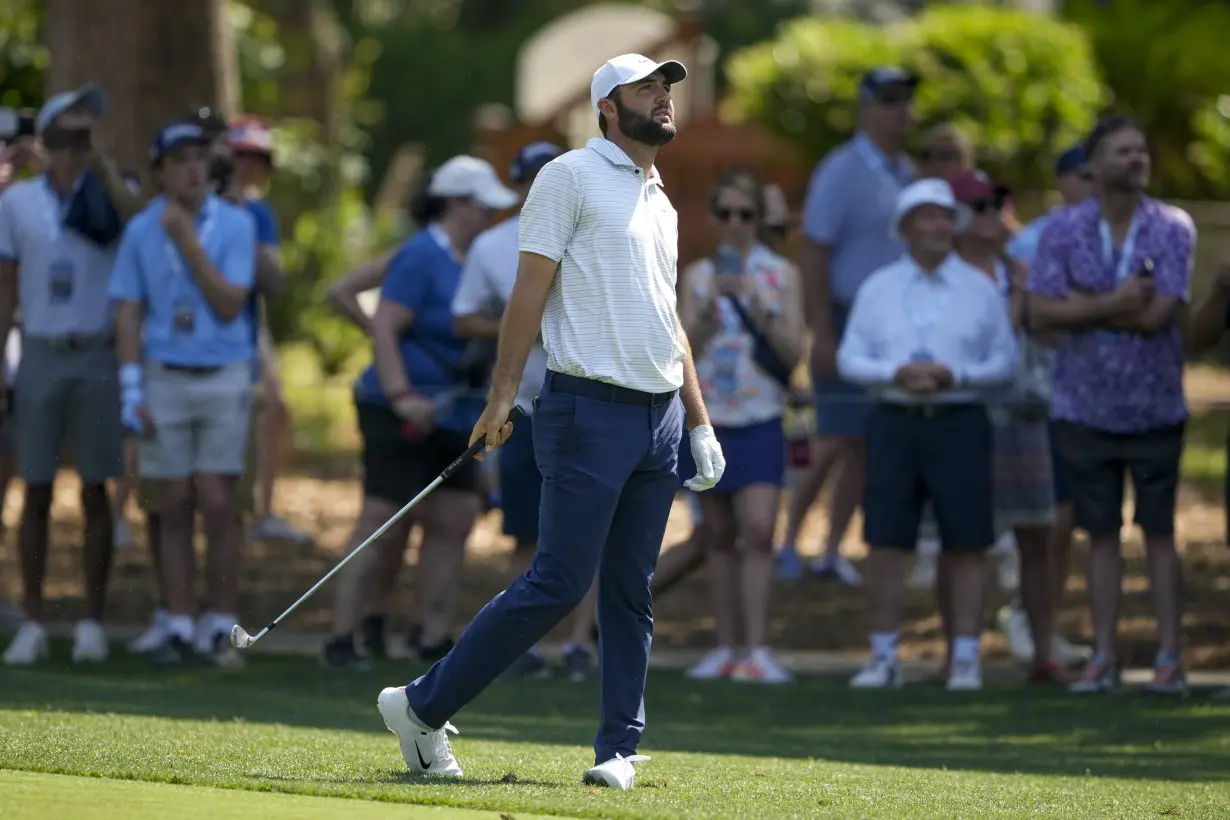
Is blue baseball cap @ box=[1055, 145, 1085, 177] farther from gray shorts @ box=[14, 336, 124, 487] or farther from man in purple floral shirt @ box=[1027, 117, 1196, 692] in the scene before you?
gray shorts @ box=[14, 336, 124, 487]

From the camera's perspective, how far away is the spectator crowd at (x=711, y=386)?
9.28 meters

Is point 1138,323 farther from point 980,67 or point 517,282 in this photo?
point 980,67

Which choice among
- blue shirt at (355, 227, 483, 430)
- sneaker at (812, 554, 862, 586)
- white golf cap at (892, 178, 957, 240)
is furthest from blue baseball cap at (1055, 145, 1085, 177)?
blue shirt at (355, 227, 483, 430)

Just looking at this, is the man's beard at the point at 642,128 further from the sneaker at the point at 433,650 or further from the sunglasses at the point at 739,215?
the sneaker at the point at 433,650

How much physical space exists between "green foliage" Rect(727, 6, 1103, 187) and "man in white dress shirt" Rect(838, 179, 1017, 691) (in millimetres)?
10712

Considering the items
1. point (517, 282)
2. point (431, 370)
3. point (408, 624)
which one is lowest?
point (408, 624)

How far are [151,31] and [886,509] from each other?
6303 mm

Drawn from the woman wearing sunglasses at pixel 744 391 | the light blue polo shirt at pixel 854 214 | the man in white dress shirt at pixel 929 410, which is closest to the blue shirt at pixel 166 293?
the woman wearing sunglasses at pixel 744 391

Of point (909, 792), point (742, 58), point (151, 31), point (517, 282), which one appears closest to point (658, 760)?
point (909, 792)

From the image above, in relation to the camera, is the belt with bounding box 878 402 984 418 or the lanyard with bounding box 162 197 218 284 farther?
the lanyard with bounding box 162 197 218 284

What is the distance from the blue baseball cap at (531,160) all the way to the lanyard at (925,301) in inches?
66.8

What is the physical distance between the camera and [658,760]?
23.1 feet

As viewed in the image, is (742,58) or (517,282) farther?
(742,58)

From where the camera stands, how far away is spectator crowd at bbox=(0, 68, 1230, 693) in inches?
365
